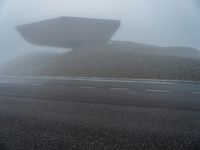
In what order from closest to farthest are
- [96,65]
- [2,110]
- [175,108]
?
[175,108]
[2,110]
[96,65]

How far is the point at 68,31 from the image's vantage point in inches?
1476

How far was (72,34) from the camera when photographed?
3791 centimetres

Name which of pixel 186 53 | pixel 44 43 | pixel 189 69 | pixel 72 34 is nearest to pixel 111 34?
pixel 72 34

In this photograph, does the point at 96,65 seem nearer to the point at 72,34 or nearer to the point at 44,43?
the point at 72,34

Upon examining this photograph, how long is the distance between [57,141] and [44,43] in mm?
37678

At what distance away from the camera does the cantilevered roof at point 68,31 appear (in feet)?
121

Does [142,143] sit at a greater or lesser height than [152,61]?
greater

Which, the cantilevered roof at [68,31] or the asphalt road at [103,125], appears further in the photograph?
the cantilevered roof at [68,31]

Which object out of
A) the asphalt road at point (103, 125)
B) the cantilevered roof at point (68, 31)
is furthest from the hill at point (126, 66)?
the asphalt road at point (103, 125)

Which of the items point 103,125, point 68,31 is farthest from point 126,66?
point 103,125

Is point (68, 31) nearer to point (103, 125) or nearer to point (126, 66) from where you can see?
point (126, 66)

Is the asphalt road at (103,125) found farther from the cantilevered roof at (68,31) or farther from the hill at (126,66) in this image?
the cantilevered roof at (68,31)

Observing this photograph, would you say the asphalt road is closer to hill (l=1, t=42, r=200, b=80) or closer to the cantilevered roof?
hill (l=1, t=42, r=200, b=80)

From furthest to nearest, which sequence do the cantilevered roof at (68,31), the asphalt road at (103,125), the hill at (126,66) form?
1. the cantilevered roof at (68,31)
2. the hill at (126,66)
3. the asphalt road at (103,125)
